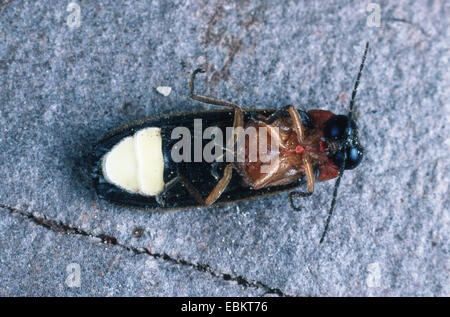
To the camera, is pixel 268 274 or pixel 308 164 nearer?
pixel 308 164

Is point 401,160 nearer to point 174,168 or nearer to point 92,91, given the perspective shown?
point 174,168

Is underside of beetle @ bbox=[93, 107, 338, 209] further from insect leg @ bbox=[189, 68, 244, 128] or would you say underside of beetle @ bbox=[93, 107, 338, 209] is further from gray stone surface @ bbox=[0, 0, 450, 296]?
gray stone surface @ bbox=[0, 0, 450, 296]

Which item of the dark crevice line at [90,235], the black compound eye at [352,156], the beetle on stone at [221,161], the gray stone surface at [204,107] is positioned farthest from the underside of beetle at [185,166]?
the dark crevice line at [90,235]

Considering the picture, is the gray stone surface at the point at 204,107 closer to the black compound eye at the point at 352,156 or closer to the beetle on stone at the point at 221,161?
the beetle on stone at the point at 221,161

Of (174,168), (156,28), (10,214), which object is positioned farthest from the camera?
(156,28)

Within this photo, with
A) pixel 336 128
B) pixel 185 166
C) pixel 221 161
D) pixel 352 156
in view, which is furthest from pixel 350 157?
pixel 185 166
